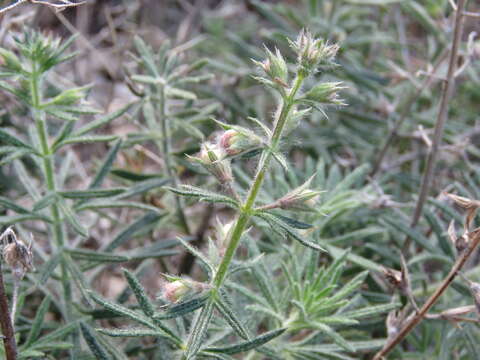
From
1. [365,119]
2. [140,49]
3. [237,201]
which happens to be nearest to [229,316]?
[237,201]

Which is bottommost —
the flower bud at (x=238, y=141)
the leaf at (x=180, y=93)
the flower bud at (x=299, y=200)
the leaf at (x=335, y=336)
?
the leaf at (x=335, y=336)

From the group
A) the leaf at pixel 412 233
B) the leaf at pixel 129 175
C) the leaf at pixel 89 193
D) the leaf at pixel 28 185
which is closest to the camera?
the leaf at pixel 89 193

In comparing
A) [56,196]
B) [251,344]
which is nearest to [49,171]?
[56,196]

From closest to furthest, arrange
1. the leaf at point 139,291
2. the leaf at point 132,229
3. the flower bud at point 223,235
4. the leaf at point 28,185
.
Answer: the leaf at point 139,291, the flower bud at point 223,235, the leaf at point 28,185, the leaf at point 132,229

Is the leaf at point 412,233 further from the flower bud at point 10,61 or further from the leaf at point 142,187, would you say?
the flower bud at point 10,61

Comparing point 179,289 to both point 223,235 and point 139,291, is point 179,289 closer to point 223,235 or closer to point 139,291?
point 139,291

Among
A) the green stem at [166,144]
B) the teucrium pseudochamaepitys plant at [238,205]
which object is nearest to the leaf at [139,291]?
the teucrium pseudochamaepitys plant at [238,205]

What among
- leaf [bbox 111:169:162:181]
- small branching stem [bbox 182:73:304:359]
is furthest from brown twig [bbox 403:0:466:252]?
leaf [bbox 111:169:162:181]
